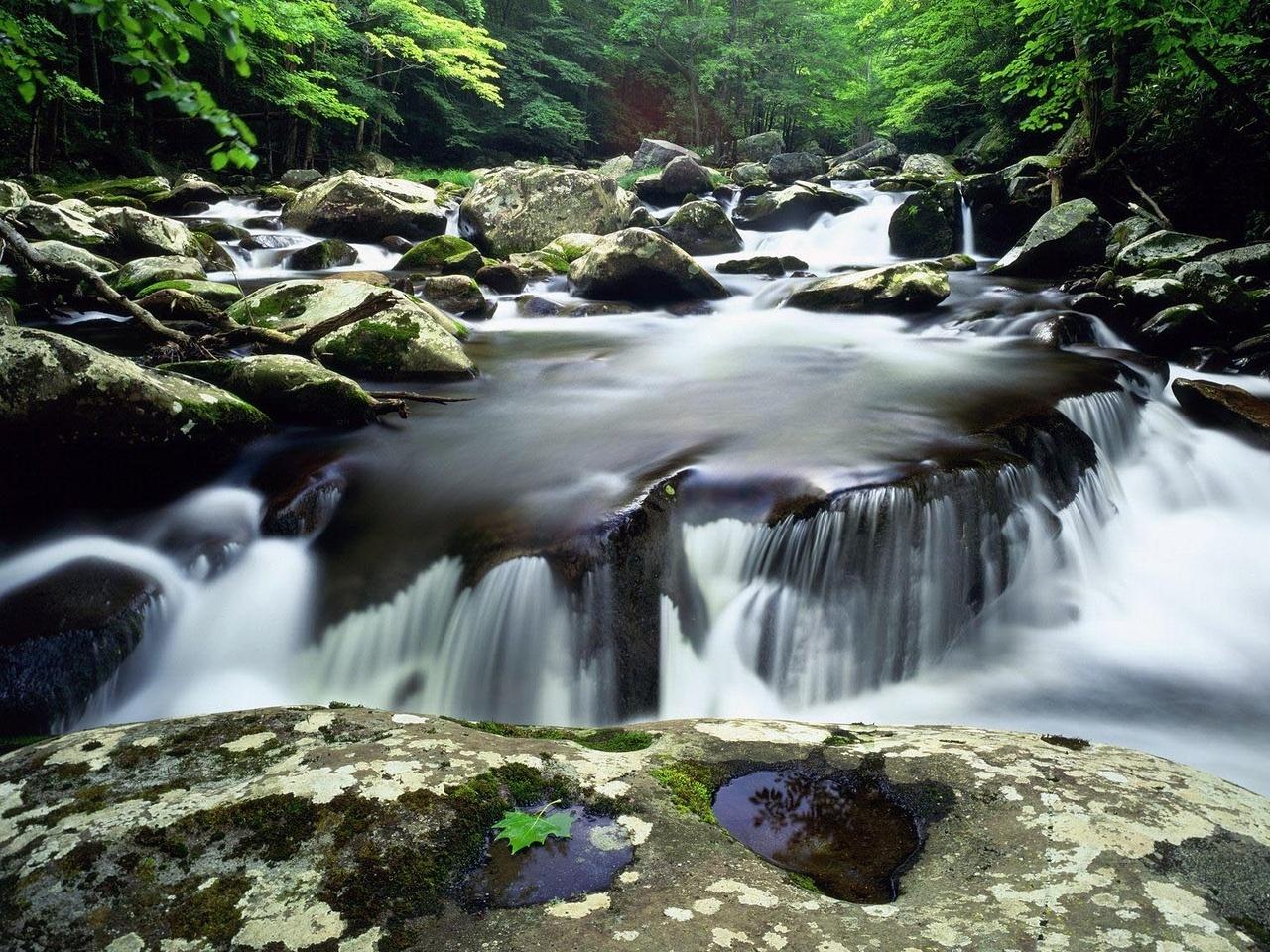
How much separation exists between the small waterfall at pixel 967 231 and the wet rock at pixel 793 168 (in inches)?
486

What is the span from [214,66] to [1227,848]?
2877 cm

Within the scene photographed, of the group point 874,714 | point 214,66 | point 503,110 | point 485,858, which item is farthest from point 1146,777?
point 503,110

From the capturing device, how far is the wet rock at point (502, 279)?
12008 millimetres

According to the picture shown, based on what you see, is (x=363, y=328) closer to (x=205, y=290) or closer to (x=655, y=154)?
(x=205, y=290)

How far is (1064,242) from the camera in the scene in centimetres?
1121

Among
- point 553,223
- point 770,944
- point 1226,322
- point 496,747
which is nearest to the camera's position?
point 770,944

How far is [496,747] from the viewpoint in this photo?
185 cm

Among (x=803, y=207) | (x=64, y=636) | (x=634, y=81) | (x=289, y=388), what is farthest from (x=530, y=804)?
(x=634, y=81)

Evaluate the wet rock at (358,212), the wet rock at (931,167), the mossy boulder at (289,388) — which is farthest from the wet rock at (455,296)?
the wet rock at (931,167)

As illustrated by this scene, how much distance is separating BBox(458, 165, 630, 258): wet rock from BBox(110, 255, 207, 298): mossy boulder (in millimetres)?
6860

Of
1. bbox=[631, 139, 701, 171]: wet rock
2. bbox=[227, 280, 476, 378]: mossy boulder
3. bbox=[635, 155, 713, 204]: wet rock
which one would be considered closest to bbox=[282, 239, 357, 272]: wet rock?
bbox=[227, 280, 476, 378]: mossy boulder

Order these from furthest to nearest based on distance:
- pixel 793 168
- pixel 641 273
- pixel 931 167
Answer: pixel 793 168 → pixel 931 167 → pixel 641 273

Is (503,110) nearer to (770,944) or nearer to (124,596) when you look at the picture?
(124,596)

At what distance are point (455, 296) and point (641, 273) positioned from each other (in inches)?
116
